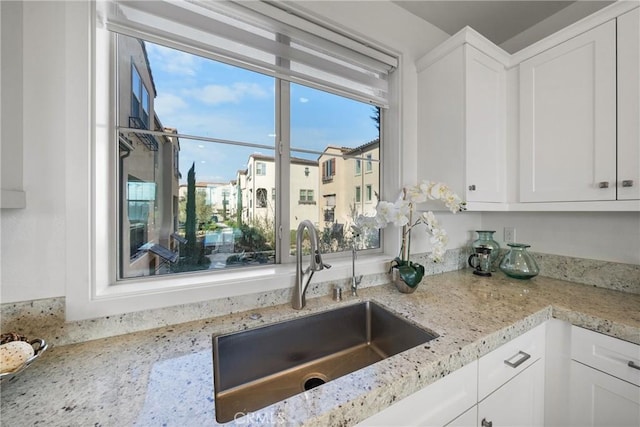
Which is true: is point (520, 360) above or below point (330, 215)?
below

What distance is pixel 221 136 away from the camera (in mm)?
1160

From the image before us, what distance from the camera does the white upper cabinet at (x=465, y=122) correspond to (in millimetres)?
1272

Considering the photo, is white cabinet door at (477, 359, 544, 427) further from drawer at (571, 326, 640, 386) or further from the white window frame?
the white window frame

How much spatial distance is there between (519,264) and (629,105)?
2.93ft

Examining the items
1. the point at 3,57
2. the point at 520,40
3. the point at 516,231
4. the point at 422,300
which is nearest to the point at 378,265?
the point at 422,300

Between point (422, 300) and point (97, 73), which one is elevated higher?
point (97, 73)

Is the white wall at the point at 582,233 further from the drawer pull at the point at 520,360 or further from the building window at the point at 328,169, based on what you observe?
the building window at the point at 328,169

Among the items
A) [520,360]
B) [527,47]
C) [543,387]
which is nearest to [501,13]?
[527,47]

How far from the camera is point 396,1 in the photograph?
1.46 metres

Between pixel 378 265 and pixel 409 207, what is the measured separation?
14.6 inches

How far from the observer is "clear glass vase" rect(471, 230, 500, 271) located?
165 cm

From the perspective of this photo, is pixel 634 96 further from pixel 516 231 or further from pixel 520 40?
pixel 520 40

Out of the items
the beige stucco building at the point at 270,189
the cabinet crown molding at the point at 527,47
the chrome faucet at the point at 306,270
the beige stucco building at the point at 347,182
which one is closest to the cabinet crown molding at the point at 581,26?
the cabinet crown molding at the point at 527,47

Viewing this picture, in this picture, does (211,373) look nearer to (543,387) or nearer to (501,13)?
(543,387)
